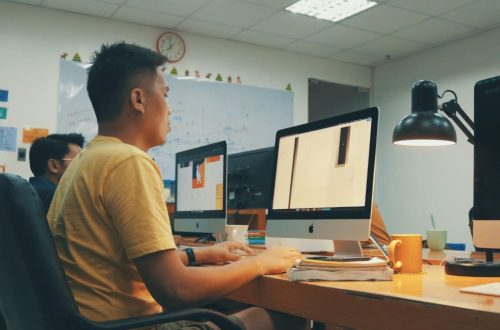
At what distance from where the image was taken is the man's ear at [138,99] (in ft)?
4.61

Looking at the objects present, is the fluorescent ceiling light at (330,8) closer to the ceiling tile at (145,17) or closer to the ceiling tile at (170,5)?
the ceiling tile at (170,5)

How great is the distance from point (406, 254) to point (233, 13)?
356 centimetres

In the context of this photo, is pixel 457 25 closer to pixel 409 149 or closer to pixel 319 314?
pixel 409 149

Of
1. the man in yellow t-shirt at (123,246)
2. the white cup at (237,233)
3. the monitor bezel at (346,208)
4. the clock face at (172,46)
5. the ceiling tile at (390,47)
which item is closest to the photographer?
the man in yellow t-shirt at (123,246)

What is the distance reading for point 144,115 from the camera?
1416 millimetres

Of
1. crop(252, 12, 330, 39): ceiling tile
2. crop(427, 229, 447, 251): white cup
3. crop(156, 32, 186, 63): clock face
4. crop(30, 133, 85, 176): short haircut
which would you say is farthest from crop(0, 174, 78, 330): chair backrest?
crop(156, 32, 186, 63): clock face

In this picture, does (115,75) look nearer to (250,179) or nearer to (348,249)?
(348,249)

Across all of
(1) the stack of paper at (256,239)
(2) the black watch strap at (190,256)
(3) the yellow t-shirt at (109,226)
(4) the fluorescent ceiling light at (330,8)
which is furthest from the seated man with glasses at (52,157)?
(4) the fluorescent ceiling light at (330,8)

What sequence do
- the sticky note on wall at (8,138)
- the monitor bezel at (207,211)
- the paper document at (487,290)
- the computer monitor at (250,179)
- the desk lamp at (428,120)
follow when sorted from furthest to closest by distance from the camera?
the sticky note on wall at (8,138) < the computer monitor at (250,179) < the monitor bezel at (207,211) < the desk lamp at (428,120) < the paper document at (487,290)

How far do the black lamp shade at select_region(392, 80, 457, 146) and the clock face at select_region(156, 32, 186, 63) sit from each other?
126 inches

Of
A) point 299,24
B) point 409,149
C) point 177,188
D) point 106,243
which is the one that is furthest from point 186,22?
point 106,243

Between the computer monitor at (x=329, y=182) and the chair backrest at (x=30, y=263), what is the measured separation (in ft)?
2.63

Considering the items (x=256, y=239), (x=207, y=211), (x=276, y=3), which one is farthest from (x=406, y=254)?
(x=276, y=3)

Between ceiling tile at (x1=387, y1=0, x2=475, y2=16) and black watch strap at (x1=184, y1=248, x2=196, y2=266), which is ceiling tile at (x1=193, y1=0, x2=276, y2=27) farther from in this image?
black watch strap at (x1=184, y1=248, x2=196, y2=266)
